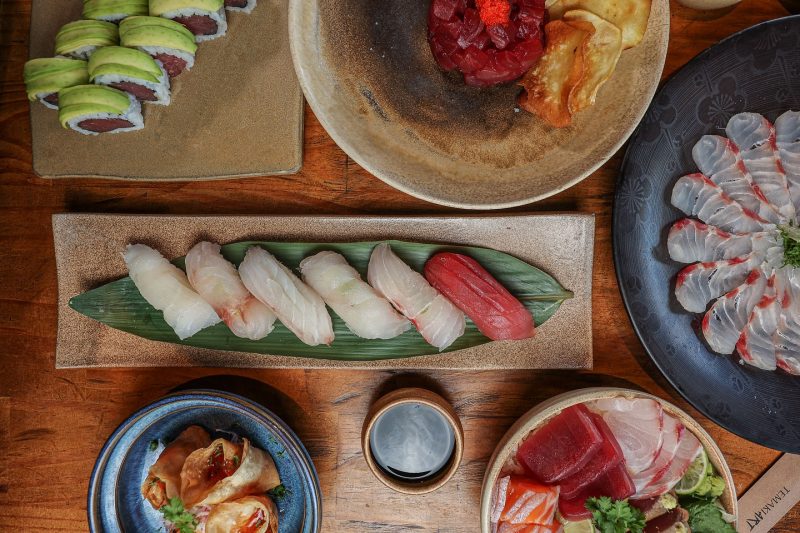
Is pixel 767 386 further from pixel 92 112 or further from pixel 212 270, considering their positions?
pixel 92 112

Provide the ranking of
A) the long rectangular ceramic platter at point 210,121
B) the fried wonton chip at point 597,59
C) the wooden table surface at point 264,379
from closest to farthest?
the fried wonton chip at point 597,59 → the long rectangular ceramic platter at point 210,121 → the wooden table surface at point 264,379

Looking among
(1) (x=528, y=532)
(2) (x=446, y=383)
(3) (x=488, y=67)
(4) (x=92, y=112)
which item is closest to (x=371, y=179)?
(3) (x=488, y=67)

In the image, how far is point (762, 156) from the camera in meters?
2.20

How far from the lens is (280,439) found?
6.86 feet

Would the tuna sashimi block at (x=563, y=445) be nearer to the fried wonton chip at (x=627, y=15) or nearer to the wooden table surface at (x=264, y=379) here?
the wooden table surface at (x=264, y=379)

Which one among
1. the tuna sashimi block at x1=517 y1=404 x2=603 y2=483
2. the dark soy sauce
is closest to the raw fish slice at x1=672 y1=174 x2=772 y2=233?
the tuna sashimi block at x1=517 y1=404 x2=603 y2=483

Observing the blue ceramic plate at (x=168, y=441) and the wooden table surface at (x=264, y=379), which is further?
the wooden table surface at (x=264, y=379)

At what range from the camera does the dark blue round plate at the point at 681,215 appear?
6.95 ft

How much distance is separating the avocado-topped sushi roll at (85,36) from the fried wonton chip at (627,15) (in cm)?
173

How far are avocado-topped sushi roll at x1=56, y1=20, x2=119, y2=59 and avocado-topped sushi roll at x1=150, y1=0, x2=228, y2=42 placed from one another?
19cm

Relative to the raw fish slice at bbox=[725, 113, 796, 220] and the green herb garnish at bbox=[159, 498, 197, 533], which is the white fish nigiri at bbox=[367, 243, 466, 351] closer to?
the green herb garnish at bbox=[159, 498, 197, 533]

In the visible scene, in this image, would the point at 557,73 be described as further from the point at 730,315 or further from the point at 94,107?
the point at 94,107

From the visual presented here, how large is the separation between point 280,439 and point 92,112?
141 centimetres

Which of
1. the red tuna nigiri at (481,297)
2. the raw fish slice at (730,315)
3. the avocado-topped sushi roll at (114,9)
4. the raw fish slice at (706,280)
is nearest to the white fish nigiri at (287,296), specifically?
the red tuna nigiri at (481,297)
